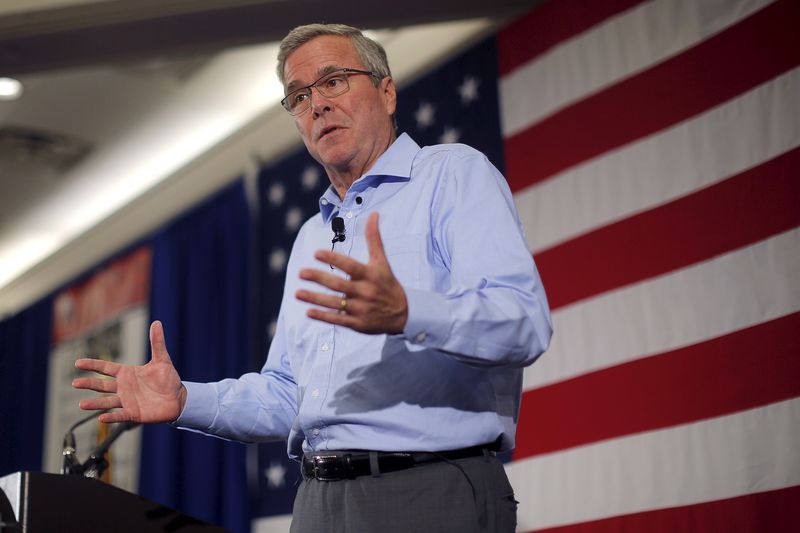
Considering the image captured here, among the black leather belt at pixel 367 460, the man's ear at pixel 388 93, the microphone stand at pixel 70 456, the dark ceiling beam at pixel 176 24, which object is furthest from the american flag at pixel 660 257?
the microphone stand at pixel 70 456

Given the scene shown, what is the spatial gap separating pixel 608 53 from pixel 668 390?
4.09 feet

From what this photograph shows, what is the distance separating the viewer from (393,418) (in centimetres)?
132

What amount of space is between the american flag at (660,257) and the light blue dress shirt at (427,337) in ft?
4.41

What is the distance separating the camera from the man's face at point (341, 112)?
1.65 m

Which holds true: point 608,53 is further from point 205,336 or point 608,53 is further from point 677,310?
point 205,336

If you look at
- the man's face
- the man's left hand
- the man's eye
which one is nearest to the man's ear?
the man's face

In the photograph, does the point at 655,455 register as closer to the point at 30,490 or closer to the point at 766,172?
the point at 766,172

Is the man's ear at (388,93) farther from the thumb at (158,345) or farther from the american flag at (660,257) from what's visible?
the american flag at (660,257)

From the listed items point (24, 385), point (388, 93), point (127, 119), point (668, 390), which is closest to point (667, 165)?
point (668, 390)

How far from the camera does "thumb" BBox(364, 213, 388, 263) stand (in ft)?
3.58

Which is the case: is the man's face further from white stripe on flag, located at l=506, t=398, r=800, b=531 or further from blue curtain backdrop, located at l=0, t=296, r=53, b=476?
blue curtain backdrop, located at l=0, t=296, r=53, b=476

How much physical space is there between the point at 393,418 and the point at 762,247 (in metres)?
1.63

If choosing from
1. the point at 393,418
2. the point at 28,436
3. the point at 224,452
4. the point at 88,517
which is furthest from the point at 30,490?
the point at 28,436

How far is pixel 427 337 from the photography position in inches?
44.5
